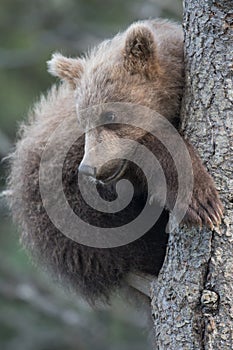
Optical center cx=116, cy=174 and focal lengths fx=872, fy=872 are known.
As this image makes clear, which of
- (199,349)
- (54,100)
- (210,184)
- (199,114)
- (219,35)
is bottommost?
(199,349)

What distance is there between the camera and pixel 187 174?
402cm

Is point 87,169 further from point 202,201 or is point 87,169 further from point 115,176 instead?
point 202,201

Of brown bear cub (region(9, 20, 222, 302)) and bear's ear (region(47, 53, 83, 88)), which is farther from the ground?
bear's ear (region(47, 53, 83, 88))

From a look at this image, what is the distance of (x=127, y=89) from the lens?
4488 mm

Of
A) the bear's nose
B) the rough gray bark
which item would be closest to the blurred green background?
the bear's nose

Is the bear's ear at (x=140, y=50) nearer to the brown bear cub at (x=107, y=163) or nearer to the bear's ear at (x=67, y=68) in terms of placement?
the brown bear cub at (x=107, y=163)

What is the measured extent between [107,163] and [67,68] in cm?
84

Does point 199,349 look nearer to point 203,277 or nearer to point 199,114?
point 203,277

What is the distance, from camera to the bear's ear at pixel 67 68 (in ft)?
15.9

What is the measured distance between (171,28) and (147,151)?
90 centimetres

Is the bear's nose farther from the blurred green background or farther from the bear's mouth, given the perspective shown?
the blurred green background

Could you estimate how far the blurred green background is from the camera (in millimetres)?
9695

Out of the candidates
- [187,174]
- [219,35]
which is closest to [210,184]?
[187,174]

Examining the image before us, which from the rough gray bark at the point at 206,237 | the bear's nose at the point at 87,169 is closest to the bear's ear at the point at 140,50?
the rough gray bark at the point at 206,237
